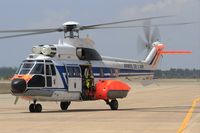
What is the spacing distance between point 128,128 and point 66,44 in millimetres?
11817

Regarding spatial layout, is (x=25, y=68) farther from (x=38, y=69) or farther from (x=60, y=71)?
(x=60, y=71)

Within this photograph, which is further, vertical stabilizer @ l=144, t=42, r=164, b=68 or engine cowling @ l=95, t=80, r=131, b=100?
vertical stabilizer @ l=144, t=42, r=164, b=68

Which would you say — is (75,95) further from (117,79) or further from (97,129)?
(97,129)

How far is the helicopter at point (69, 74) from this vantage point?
25.9m

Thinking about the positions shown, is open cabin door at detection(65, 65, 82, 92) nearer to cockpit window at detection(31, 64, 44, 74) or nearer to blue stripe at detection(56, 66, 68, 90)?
blue stripe at detection(56, 66, 68, 90)

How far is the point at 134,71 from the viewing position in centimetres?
3303

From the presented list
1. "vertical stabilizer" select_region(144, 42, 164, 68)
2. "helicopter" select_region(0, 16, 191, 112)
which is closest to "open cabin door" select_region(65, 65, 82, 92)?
"helicopter" select_region(0, 16, 191, 112)

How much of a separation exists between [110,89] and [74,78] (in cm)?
202

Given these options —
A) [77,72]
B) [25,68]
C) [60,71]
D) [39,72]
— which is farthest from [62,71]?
[25,68]

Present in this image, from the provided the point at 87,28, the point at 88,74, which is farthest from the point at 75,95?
the point at 87,28

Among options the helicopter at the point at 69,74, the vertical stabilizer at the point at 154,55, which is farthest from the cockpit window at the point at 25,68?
the vertical stabilizer at the point at 154,55

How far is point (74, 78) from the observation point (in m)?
28.0

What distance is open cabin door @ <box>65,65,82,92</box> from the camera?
2764 centimetres

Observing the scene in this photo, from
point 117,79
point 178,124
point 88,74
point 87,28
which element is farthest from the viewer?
point 117,79
